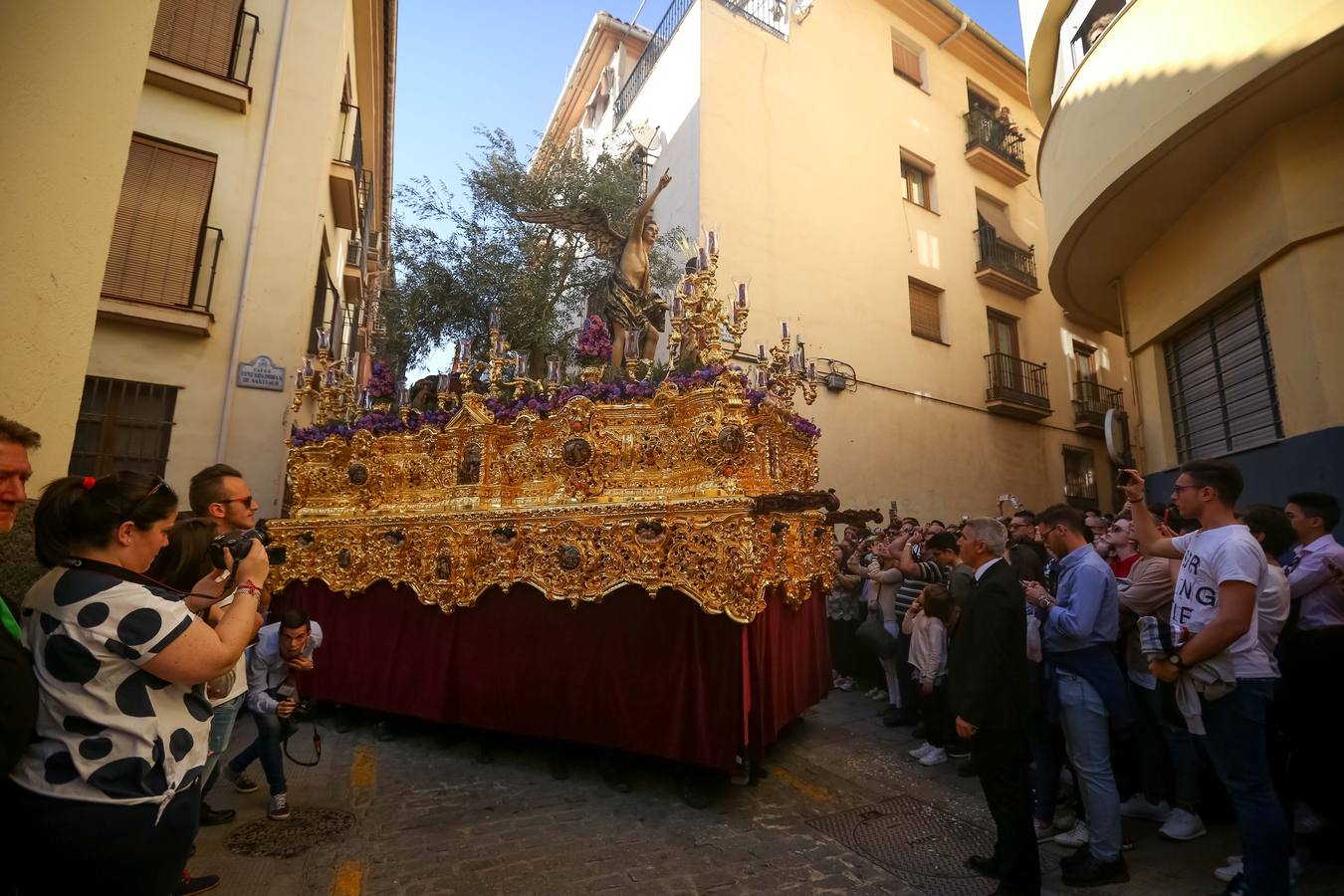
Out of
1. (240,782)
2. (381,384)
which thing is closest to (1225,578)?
(240,782)

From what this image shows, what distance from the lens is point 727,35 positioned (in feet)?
41.2

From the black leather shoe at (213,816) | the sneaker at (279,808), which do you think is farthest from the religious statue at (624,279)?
the black leather shoe at (213,816)

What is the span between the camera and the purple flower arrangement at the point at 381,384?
7.32 metres

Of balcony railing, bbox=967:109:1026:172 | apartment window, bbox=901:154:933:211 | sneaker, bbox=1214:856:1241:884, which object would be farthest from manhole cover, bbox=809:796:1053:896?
balcony railing, bbox=967:109:1026:172

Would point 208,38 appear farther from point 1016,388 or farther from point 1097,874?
point 1016,388

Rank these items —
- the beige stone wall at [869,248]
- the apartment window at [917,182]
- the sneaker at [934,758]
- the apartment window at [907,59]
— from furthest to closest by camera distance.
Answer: the apartment window at [907,59] → the apartment window at [917,182] → the beige stone wall at [869,248] → the sneaker at [934,758]

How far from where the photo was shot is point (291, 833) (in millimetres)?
4211

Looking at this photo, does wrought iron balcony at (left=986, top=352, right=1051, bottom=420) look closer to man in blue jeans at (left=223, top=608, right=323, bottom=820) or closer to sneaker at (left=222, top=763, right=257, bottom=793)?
man in blue jeans at (left=223, top=608, right=323, bottom=820)

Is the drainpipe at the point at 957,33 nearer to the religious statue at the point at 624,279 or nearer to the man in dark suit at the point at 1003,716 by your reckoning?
the religious statue at the point at 624,279

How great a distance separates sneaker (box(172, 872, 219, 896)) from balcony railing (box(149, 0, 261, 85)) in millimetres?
9638

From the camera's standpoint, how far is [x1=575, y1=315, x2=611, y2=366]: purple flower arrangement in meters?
6.31

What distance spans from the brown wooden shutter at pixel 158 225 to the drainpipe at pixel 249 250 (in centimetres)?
53

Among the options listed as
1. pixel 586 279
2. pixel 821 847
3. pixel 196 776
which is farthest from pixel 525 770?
pixel 586 279

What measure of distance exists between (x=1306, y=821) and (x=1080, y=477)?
46.6 feet
